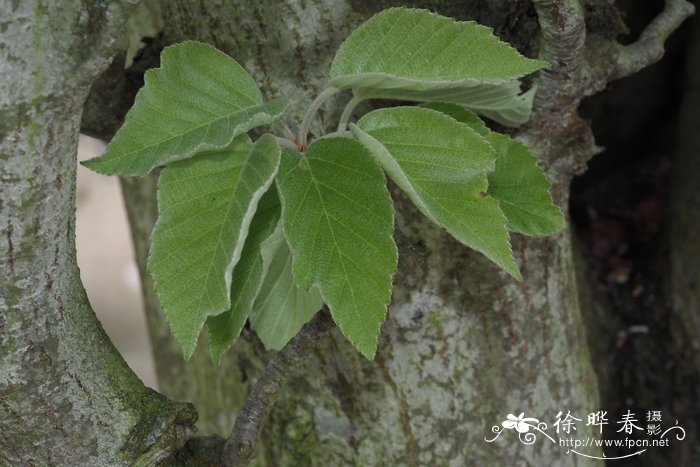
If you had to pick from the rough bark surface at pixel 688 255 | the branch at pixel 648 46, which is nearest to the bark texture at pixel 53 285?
the branch at pixel 648 46

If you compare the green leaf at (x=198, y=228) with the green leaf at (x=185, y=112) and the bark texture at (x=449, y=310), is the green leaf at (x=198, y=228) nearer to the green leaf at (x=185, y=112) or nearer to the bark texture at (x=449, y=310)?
the green leaf at (x=185, y=112)

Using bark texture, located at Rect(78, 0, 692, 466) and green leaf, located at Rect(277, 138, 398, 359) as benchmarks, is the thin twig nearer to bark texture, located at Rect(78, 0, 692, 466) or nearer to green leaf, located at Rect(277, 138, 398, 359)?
bark texture, located at Rect(78, 0, 692, 466)

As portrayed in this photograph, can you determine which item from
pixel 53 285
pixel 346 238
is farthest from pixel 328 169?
pixel 53 285

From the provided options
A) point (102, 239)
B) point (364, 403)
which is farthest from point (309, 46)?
point (102, 239)

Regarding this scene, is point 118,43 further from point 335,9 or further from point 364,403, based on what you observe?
point 364,403

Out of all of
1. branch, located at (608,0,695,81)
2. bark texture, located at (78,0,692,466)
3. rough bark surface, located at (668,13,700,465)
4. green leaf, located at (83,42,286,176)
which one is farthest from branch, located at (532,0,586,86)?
rough bark surface, located at (668,13,700,465)

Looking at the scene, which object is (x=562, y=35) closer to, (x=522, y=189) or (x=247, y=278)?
(x=522, y=189)
